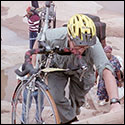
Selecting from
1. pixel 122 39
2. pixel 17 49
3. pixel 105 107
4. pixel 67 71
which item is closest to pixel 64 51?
pixel 67 71

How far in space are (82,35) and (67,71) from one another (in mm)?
513

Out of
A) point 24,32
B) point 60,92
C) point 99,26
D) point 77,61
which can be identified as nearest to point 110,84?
point 77,61

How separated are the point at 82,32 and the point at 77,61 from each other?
0.34 meters

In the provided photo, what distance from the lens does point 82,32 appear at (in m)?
2.82

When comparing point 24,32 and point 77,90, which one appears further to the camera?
point 24,32

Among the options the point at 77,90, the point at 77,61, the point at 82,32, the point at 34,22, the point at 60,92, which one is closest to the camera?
the point at 82,32

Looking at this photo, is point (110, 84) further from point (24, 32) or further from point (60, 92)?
point (24, 32)

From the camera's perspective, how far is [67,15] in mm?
11969

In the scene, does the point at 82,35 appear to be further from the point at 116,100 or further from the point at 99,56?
the point at 116,100

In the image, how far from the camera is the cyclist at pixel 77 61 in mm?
2752

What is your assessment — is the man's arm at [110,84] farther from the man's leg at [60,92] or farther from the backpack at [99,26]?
the backpack at [99,26]

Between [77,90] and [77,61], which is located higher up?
[77,61]

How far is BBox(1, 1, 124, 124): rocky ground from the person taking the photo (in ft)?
16.9

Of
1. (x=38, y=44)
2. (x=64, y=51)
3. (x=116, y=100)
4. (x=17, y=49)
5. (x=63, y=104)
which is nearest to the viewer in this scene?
(x=116, y=100)
